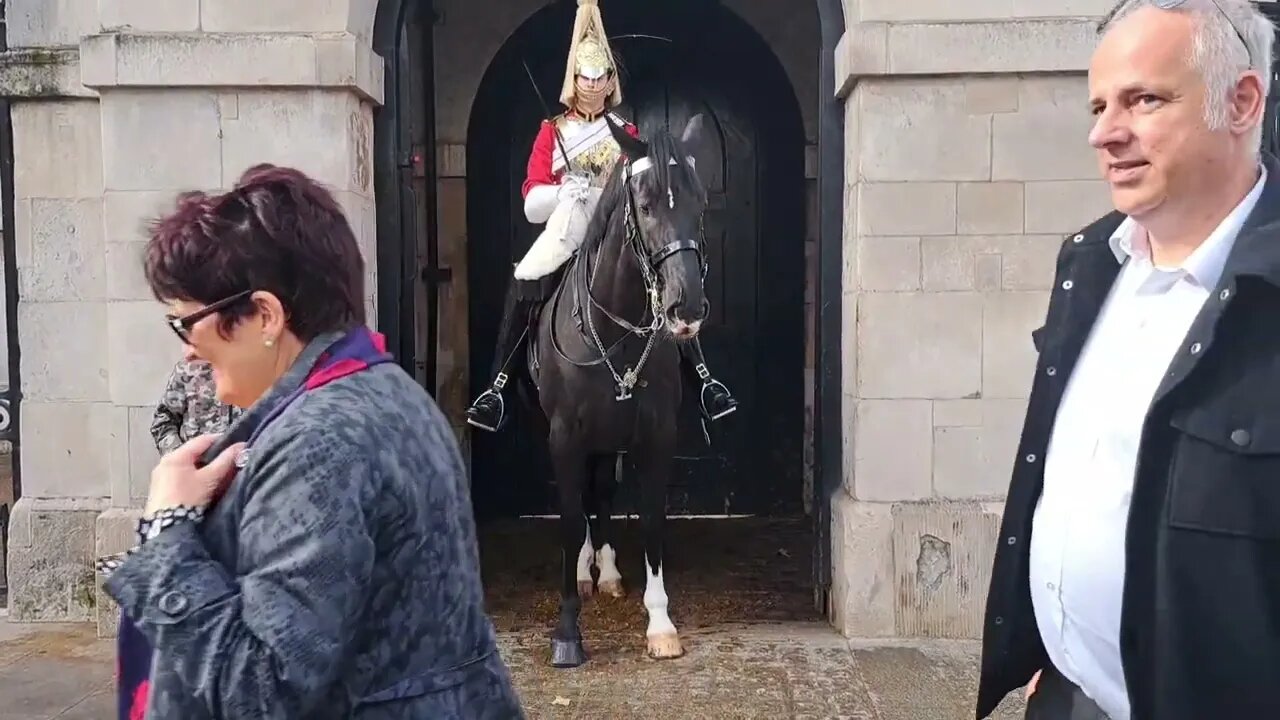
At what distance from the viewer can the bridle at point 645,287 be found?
3.85m

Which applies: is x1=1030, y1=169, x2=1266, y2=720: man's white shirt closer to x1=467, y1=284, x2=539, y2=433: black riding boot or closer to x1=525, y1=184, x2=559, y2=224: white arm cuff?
x1=525, y1=184, x2=559, y2=224: white arm cuff

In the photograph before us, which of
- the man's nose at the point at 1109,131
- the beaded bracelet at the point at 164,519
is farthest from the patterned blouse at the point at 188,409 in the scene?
the man's nose at the point at 1109,131

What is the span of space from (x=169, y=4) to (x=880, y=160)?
316cm

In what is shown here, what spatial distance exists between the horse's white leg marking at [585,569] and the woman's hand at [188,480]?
12.9 feet

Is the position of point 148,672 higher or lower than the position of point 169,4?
lower

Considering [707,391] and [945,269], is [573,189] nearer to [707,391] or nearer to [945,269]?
[707,391]

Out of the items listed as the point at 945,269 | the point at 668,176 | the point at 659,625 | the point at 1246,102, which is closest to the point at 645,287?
the point at 668,176

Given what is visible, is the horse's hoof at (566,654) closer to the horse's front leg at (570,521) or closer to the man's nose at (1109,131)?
the horse's front leg at (570,521)

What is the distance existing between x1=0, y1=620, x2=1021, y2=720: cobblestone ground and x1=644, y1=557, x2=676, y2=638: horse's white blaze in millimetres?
136

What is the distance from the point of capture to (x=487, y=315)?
6973 millimetres

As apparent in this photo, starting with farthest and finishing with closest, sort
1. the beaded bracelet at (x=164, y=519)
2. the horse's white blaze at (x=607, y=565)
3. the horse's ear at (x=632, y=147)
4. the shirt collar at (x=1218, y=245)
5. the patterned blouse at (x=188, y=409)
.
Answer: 1. the horse's white blaze at (x=607, y=565)
2. the horse's ear at (x=632, y=147)
3. the patterned blouse at (x=188, y=409)
4. the shirt collar at (x=1218, y=245)
5. the beaded bracelet at (x=164, y=519)

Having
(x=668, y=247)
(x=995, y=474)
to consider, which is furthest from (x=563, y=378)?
(x=995, y=474)

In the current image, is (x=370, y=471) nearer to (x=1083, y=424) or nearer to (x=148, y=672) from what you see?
(x=148, y=672)

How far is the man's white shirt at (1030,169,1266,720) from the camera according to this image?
157 centimetres
